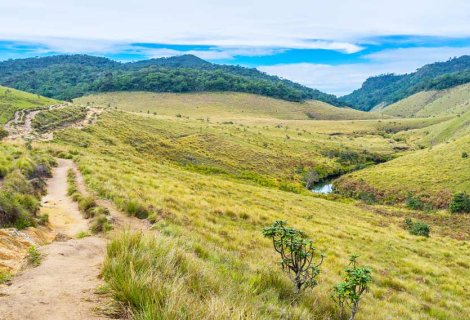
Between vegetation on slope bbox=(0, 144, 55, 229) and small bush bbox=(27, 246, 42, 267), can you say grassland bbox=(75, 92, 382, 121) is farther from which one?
small bush bbox=(27, 246, 42, 267)

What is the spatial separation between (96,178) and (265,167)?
183 ft

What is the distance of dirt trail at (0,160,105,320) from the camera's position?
4.87 metres

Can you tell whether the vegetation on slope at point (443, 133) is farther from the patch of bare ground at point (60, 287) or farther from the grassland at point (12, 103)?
the patch of bare ground at point (60, 287)

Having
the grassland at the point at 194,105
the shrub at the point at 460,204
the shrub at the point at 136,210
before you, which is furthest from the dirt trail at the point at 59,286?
the grassland at the point at 194,105

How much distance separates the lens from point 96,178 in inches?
856

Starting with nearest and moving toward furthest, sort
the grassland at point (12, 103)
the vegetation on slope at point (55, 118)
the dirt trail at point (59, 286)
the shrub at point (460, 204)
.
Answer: the dirt trail at point (59, 286), the shrub at point (460, 204), the vegetation on slope at point (55, 118), the grassland at point (12, 103)

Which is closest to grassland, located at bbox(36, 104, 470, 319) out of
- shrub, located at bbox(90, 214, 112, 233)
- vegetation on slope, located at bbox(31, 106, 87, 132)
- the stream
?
shrub, located at bbox(90, 214, 112, 233)

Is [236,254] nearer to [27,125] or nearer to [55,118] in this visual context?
[27,125]

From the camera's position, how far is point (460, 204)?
4722 centimetres

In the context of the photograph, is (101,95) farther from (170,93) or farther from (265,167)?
(265,167)

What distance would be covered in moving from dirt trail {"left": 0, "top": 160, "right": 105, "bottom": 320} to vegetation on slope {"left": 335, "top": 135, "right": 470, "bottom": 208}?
2188 inches

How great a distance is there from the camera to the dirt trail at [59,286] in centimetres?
487

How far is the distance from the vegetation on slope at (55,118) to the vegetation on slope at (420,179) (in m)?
52.1

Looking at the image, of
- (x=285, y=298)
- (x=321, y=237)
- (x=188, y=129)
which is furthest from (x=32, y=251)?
(x=188, y=129)
